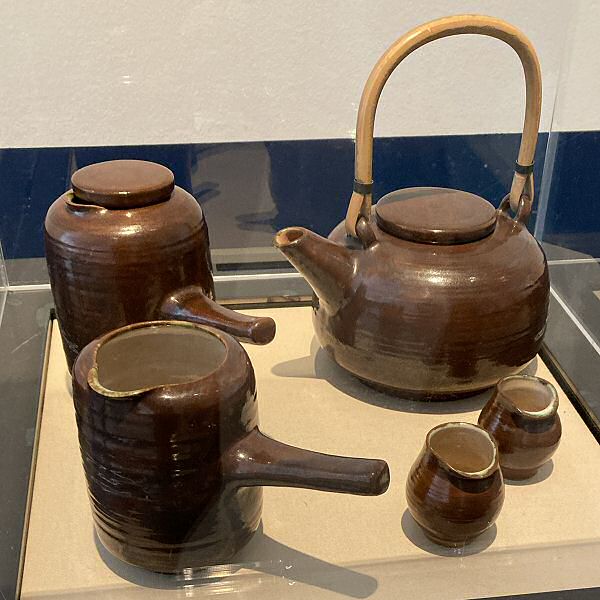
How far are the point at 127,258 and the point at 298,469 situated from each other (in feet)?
1.09

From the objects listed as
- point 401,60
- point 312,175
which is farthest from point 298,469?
point 312,175

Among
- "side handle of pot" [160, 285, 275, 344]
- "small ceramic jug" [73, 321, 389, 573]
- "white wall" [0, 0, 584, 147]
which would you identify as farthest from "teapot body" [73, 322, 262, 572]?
"white wall" [0, 0, 584, 147]

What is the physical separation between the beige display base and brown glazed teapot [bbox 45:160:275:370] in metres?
0.15

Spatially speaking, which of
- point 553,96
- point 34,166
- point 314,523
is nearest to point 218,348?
point 314,523

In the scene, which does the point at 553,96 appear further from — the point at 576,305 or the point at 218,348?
the point at 218,348

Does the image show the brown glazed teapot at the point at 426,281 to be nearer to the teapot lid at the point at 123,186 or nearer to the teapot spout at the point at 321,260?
the teapot spout at the point at 321,260

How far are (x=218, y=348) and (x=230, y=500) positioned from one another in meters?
0.13

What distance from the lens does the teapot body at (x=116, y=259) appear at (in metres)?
0.82

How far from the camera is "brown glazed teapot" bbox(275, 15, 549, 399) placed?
84 centimetres

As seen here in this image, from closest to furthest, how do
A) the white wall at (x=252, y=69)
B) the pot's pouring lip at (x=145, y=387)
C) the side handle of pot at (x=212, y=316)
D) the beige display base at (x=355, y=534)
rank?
the pot's pouring lip at (x=145, y=387), the beige display base at (x=355, y=534), the side handle of pot at (x=212, y=316), the white wall at (x=252, y=69)

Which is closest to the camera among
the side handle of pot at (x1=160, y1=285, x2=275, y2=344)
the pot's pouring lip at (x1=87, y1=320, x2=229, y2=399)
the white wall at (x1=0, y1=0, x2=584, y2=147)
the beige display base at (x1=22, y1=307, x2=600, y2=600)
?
the pot's pouring lip at (x1=87, y1=320, x2=229, y2=399)

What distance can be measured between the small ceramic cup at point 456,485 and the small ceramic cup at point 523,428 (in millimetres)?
67

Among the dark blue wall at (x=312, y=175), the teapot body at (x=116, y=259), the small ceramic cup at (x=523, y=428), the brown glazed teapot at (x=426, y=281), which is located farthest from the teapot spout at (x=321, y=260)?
the dark blue wall at (x=312, y=175)

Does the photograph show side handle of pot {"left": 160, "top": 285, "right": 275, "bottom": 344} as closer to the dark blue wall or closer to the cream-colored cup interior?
the cream-colored cup interior
